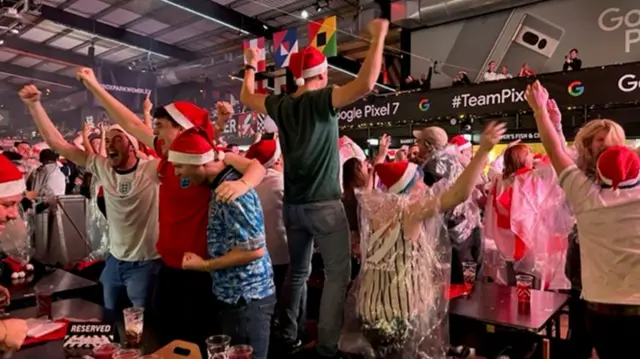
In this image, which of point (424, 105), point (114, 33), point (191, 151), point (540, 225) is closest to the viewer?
point (191, 151)

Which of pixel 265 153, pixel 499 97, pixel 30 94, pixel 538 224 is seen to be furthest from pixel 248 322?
pixel 499 97

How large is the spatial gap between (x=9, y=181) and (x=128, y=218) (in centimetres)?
79

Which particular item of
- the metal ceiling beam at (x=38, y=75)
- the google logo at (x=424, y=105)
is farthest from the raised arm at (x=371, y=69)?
the metal ceiling beam at (x=38, y=75)

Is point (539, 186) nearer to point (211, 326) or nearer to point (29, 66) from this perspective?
point (211, 326)

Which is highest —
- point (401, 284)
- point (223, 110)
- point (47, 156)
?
point (223, 110)

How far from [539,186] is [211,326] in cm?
263

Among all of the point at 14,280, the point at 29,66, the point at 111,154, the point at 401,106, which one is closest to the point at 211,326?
A: the point at 111,154

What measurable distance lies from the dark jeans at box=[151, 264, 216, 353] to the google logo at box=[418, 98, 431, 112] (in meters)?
6.24

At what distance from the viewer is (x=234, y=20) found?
1037cm

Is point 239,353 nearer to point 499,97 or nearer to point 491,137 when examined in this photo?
point 491,137

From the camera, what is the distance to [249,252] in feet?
5.76

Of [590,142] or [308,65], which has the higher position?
[308,65]

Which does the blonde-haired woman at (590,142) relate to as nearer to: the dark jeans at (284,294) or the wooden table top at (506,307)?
the wooden table top at (506,307)

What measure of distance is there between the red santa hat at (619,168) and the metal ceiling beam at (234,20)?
8.04m
